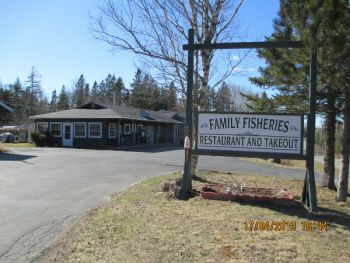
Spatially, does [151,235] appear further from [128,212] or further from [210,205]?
[210,205]

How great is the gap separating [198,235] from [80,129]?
32.3 meters

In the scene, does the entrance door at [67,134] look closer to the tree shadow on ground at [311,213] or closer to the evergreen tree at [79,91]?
the tree shadow on ground at [311,213]

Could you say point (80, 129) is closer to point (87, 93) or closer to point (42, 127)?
point (42, 127)

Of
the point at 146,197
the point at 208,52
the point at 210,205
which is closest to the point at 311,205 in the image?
the point at 210,205

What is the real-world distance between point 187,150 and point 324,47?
3.49m

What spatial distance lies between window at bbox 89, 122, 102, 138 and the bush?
3.77m

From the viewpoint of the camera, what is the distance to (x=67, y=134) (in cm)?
3769

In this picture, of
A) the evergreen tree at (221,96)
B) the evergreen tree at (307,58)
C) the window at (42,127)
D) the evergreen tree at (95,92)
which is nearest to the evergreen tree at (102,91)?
the evergreen tree at (95,92)

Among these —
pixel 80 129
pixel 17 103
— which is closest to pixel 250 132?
pixel 80 129

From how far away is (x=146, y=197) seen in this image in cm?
927

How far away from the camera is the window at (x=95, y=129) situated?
36531 mm

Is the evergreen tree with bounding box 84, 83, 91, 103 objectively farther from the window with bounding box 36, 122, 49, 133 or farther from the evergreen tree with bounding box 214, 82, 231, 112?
the evergreen tree with bounding box 214, 82, 231, 112

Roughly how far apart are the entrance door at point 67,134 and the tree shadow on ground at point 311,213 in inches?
1210

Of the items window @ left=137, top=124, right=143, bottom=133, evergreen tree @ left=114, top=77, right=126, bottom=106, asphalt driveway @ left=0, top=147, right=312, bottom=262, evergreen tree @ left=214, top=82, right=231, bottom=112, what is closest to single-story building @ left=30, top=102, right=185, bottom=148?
window @ left=137, top=124, right=143, bottom=133
